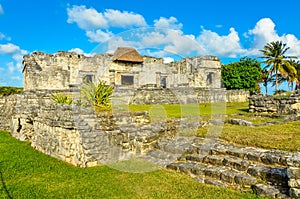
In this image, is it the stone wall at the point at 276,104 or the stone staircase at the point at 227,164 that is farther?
the stone wall at the point at 276,104

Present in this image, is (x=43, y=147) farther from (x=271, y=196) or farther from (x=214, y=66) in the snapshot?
(x=214, y=66)

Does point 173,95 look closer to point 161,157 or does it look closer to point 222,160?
point 161,157

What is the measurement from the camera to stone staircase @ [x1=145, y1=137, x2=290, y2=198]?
4.30 meters

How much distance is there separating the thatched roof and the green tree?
12.9 m

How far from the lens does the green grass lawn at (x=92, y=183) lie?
437 centimetres

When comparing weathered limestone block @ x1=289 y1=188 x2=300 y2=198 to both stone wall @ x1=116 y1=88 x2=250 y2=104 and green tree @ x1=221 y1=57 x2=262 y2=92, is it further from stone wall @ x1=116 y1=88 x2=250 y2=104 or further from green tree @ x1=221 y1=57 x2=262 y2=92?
green tree @ x1=221 y1=57 x2=262 y2=92

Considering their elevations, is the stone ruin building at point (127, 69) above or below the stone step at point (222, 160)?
above

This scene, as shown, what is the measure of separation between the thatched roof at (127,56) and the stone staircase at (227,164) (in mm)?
21205

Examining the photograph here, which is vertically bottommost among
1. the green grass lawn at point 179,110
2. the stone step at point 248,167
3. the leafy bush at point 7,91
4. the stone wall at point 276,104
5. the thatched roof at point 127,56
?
the stone step at point 248,167

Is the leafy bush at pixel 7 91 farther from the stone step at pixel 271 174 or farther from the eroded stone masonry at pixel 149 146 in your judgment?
the stone step at pixel 271 174

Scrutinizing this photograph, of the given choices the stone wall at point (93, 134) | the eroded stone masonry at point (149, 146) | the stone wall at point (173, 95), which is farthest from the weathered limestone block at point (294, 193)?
the stone wall at point (173, 95)

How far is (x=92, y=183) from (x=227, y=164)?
2753 millimetres

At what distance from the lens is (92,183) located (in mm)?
4914

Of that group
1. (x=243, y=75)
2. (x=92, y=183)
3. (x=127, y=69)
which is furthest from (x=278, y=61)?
(x=92, y=183)
